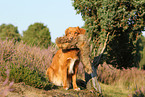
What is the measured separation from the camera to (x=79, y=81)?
21.6 ft

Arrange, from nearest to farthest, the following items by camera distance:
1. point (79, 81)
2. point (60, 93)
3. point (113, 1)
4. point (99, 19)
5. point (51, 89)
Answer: point (60, 93) < point (51, 89) < point (79, 81) < point (113, 1) < point (99, 19)

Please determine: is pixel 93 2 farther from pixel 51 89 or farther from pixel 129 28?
pixel 51 89

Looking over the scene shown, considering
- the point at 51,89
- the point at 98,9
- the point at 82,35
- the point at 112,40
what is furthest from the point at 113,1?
the point at 51,89

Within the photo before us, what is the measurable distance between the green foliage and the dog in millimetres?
3139

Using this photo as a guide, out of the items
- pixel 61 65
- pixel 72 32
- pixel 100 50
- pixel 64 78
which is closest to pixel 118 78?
pixel 100 50

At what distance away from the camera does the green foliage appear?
8.88m

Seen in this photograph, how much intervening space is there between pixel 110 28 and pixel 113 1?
1.38 meters

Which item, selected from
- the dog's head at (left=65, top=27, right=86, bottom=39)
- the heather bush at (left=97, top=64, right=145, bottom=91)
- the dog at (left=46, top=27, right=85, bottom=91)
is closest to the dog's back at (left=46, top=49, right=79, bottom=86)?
the dog at (left=46, top=27, right=85, bottom=91)

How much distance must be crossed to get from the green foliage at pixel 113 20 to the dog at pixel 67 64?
10.3ft

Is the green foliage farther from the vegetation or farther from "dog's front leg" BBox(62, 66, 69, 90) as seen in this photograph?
"dog's front leg" BBox(62, 66, 69, 90)

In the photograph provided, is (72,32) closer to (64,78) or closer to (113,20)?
(64,78)

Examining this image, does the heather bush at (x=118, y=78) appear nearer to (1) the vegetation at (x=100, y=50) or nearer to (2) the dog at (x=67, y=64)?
(1) the vegetation at (x=100, y=50)

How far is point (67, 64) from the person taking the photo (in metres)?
5.25

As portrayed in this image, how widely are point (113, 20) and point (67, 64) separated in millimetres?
4678
